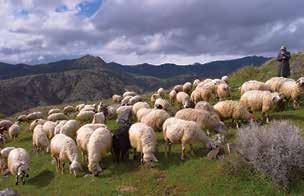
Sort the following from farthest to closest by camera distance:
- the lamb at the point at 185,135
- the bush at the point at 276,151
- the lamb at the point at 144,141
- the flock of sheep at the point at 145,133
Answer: the flock of sheep at the point at 145,133, the lamb at the point at 185,135, the lamb at the point at 144,141, the bush at the point at 276,151

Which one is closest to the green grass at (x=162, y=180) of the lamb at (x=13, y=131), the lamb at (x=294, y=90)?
the lamb at (x=294, y=90)

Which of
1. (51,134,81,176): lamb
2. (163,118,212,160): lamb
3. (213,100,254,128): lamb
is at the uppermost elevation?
(213,100,254,128): lamb

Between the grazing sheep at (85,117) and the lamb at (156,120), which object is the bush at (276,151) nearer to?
the lamb at (156,120)

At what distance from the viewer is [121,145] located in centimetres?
1814

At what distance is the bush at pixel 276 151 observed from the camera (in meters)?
13.7

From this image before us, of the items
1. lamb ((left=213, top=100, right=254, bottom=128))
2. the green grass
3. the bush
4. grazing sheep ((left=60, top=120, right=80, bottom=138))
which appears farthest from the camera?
grazing sheep ((left=60, top=120, right=80, bottom=138))

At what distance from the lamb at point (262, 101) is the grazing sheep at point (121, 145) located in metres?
8.07

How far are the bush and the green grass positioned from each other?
0.41 meters

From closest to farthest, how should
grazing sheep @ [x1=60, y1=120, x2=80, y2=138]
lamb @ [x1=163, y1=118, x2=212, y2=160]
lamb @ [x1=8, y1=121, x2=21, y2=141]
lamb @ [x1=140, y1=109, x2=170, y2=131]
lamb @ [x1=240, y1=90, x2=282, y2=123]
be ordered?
1. lamb @ [x1=163, y1=118, x2=212, y2=160]
2. lamb @ [x1=140, y1=109, x2=170, y2=131]
3. lamb @ [x1=240, y1=90, x2=282, y2=123]
4. grazing sheep @ [x1=60, y1=120, x2=80, y2=138]
5. lamb @ [x1=8, y1=121, x2=21, y2=141]

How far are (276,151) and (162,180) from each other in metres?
4.86

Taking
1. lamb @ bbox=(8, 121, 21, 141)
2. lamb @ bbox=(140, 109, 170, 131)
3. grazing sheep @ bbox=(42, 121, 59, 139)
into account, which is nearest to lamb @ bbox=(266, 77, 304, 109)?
lamb @ bbox=(140, 109, 170, 131)

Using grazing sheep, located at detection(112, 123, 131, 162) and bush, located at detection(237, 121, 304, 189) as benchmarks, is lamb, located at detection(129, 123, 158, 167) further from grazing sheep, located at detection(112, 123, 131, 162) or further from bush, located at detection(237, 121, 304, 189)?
bush, located at detection(237, 121, 304, 189)

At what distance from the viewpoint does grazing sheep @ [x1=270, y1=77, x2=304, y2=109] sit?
23.8 metres

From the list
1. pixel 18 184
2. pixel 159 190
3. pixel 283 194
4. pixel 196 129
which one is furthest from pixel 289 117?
pixel 18 184
